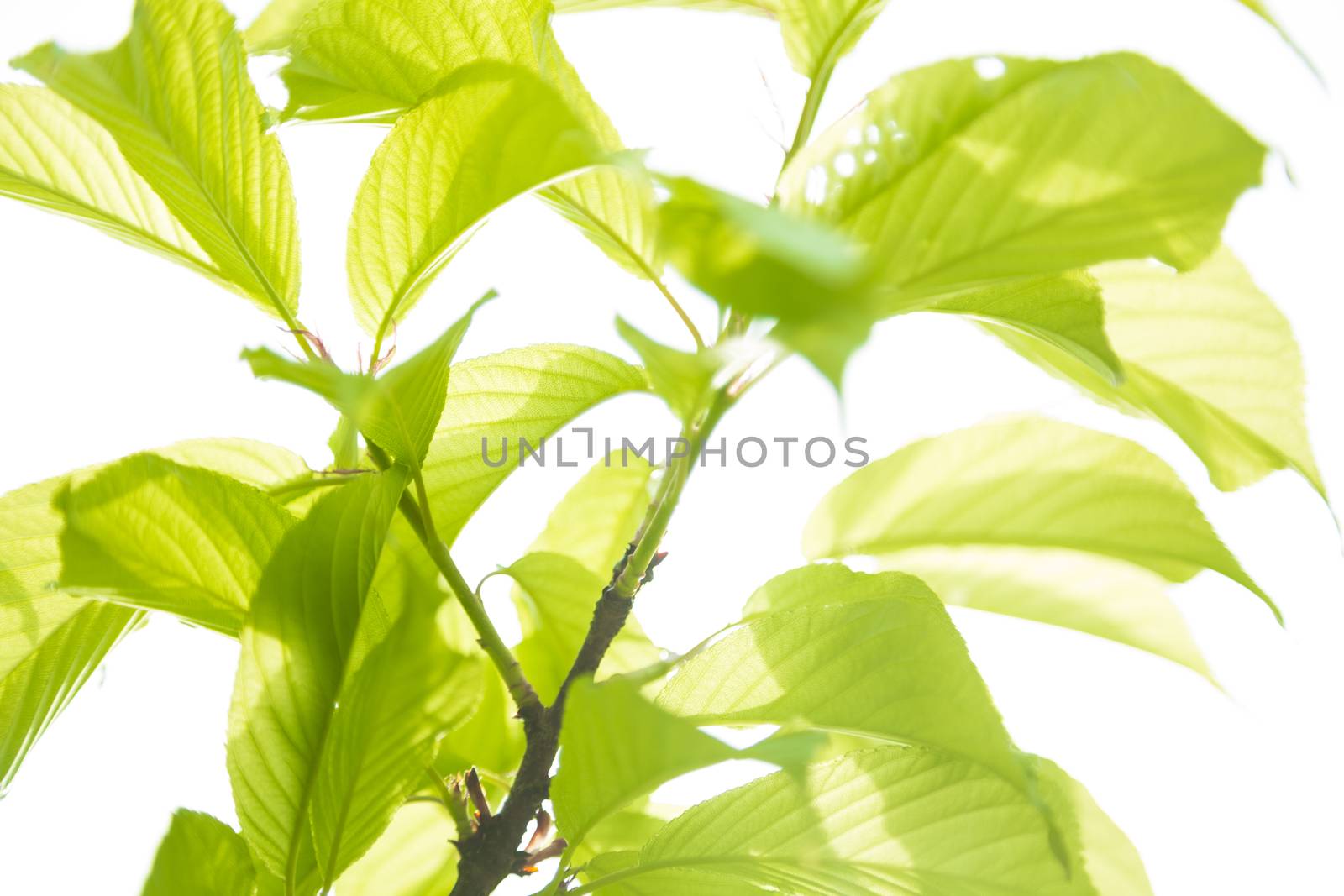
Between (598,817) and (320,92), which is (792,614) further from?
(320,92)

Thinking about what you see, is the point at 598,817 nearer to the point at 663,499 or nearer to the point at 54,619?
the point at 663,499

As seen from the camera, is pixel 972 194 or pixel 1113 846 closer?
pixel 972 194

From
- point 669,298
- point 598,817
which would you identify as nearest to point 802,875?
point 598,817

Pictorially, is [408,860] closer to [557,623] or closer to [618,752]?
[557,623]

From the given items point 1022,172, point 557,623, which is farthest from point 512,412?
point 1022,172

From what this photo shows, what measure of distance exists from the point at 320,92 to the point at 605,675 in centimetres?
24

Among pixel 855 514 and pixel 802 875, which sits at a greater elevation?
pixel 855 514

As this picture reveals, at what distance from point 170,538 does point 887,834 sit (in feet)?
0.75

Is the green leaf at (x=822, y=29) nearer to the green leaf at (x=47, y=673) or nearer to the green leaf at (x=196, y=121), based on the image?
the green leaf at (x=196, y=121)

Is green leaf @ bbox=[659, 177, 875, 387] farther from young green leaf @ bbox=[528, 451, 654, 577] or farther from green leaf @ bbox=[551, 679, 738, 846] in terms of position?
young green leaf @ bbox=[528, 451, 654, 577]

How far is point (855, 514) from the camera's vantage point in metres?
0.44

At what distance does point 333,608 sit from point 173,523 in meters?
0.05

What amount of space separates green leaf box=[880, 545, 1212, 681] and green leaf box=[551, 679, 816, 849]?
6.8 inches

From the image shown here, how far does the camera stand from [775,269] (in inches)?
6.6
